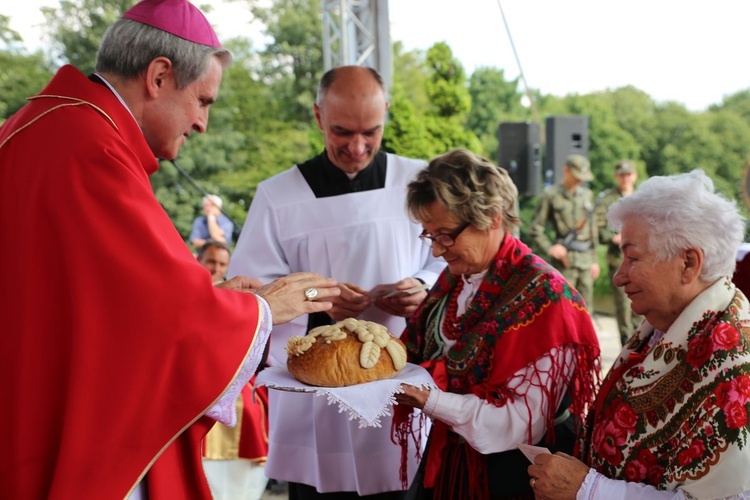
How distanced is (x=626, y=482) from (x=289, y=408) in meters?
1.57

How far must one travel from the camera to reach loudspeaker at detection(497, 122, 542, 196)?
36.3ft

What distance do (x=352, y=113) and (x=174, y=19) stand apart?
1.16m

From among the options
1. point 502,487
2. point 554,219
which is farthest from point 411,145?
point 502,487

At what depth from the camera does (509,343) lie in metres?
2.34

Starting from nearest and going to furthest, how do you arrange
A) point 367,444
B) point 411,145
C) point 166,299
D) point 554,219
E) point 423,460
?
1. point 166,299
2. point 423,460
3. point 367,444
4. point 554,219
5. point 411,145

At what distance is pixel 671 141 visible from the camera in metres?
30.5

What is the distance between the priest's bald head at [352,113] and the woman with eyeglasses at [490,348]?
0.66 meters

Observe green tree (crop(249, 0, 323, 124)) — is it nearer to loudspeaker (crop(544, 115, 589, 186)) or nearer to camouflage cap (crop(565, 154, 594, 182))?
loudspeaker (crop(544, 115, 589, 186))

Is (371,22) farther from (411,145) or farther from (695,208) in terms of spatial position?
(695,208)

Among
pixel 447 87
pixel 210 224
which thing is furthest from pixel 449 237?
pixel 447 87

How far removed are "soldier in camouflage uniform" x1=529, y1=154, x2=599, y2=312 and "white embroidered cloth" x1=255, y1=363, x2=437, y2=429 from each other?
7.05 m

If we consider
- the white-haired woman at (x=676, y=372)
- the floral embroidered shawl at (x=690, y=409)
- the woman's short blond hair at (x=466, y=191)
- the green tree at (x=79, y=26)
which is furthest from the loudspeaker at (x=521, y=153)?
the green tree at (x=79, y=26)

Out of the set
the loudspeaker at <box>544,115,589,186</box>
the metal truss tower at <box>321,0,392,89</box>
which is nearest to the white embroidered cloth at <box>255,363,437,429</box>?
the metal truss tower at <box>321,0,392,89</box>

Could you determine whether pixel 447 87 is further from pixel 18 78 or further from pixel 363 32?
pixel 18 78
